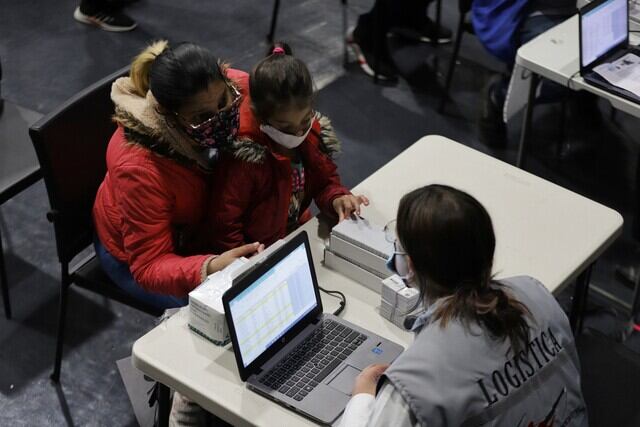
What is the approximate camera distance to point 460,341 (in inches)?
61.2

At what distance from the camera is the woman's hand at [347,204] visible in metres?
2.29

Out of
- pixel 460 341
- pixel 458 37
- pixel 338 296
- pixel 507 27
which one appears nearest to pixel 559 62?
pixel 507 27

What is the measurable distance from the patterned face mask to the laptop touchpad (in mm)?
611

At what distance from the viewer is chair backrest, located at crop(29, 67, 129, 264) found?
7.51 ft

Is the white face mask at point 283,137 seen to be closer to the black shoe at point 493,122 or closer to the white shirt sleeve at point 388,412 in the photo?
the white shirt sleeve at point 388,412

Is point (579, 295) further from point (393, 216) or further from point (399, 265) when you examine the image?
point (399, 265)

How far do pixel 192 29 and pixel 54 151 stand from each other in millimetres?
2385

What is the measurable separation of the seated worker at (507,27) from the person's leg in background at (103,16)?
180cm

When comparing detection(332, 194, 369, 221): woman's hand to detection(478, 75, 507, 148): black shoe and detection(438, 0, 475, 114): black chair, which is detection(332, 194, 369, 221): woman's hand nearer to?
detection(478, 75, 507, 148): black shoe

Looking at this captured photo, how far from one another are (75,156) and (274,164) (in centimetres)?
56

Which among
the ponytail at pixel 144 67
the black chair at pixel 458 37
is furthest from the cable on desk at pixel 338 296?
the black chair at pixel 458 37

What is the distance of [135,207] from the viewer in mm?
2119

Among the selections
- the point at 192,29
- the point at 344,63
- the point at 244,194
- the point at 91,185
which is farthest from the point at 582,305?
the point at 192,29

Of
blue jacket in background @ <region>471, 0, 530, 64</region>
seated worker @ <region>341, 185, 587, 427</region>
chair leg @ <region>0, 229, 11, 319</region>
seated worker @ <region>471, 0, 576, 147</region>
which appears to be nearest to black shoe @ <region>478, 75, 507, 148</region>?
seated worker @ <region>471, 0, 576, 147</region>
